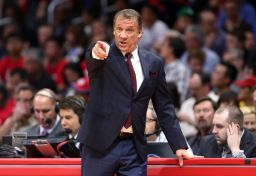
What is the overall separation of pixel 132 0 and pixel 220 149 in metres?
7.90

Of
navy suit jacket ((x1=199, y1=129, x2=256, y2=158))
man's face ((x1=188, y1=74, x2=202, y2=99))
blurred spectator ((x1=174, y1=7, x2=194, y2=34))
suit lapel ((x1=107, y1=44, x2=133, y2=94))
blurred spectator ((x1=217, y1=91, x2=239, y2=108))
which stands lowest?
navy suit jacket ((x1=199, y1=129, x2=256, y2=158))

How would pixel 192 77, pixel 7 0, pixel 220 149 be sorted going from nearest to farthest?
1. pixel 220 149
2. pixel 192 77
3. pixel 7 0

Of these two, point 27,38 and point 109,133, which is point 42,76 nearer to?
point 27,38

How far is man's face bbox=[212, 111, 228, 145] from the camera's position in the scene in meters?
7.87

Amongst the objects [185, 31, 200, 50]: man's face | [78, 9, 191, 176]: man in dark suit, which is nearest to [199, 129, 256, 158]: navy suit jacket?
[78, 9, 191, 176]: man in dark suit

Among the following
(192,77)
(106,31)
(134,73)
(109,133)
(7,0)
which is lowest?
(109,133)

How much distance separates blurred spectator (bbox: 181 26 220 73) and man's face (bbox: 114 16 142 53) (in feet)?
20.7

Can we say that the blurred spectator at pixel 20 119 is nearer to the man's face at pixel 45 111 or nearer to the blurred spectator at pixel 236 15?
the man's face at pixel 45 111

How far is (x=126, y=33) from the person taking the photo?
6.54m

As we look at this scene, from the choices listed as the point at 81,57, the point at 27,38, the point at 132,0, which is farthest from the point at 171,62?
the point at 27,38

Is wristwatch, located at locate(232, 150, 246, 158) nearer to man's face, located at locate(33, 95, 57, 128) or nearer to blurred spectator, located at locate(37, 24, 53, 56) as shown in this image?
man's face, located at locate(33, 95, 57, 128)

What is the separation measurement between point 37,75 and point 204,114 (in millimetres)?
4459

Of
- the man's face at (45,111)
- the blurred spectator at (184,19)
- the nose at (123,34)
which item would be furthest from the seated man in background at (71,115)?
the blurred spectator at (184,19)

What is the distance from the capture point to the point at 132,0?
15562mm
